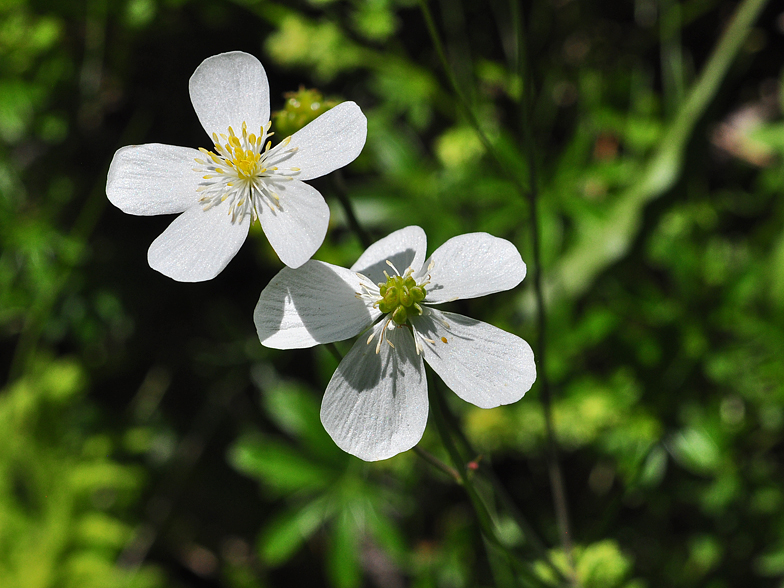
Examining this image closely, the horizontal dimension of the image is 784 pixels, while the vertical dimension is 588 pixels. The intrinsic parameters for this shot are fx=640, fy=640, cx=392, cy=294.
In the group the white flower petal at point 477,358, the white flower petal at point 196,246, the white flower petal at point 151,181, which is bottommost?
the white flower petal at point 477,358

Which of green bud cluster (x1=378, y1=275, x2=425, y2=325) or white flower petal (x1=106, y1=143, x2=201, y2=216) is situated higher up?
white flower petal (x1=106, y1=143, x2=201, y2=216)

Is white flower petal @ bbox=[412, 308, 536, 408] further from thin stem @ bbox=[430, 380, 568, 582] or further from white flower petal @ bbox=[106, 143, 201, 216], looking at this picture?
white flower petal @ bbox=[106, 143, 201, 216]

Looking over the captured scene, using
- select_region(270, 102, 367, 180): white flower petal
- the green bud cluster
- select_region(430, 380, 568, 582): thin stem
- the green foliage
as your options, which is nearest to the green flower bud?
the green bud cluster

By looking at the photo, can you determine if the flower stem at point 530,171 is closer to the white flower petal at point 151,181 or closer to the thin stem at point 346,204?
the thin stem at point 346,204

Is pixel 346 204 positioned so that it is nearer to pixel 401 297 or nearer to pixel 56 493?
pixel 401 297

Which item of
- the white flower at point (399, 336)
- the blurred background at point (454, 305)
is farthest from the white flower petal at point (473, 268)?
the blurred background at point (454, 305)

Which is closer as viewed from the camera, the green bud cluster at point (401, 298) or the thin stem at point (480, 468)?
the green bud cluster at point (401, 298)

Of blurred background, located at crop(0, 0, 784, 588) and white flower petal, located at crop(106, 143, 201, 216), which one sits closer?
white flower petal, located at crop(106, 143, 201, 216)
